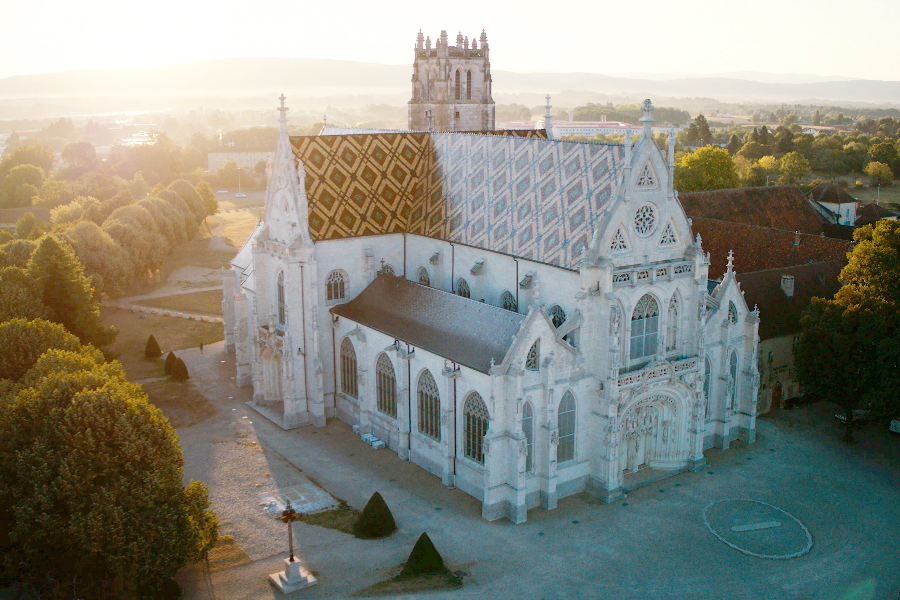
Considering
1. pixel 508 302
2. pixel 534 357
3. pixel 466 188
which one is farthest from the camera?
pixel 466 188

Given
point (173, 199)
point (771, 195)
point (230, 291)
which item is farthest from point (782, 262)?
point (173, 199)

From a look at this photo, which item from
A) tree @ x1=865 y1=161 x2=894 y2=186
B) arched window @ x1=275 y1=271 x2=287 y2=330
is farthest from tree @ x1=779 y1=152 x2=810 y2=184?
arched window @ x1=275 y1=271 x2=287 y2=330

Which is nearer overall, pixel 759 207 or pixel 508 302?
pixel 508 302

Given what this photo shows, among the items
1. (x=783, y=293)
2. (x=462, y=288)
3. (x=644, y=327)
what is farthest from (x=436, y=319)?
(x=783, y=293)

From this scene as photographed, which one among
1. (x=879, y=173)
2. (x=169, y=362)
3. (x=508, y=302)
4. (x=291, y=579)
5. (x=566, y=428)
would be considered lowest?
(x=291, y=579)

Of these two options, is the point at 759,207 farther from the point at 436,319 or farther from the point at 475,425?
the point at 475,425

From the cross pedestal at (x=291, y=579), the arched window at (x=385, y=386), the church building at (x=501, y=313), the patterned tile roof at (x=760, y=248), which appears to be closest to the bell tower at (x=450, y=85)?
the church building at (x=501, y=313)

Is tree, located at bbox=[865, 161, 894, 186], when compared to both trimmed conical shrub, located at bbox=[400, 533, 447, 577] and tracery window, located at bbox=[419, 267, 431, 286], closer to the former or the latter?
tracery window, located at bbox=[419, 267, 431, 286]
